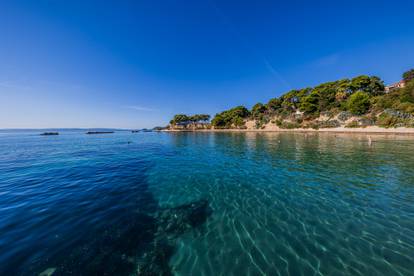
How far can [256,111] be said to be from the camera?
215ft

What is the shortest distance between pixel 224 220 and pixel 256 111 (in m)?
66.2

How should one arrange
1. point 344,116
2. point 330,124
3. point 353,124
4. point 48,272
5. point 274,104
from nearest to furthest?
point 48,272 < point 353,124 < point 344,116 < point 330,124 < point 274,104

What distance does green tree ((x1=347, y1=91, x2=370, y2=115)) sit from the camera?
36.8m

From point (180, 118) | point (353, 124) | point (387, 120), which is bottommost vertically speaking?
point (353, 124)

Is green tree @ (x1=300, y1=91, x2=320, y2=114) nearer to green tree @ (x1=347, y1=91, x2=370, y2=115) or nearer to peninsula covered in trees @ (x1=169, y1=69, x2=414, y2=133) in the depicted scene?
peninsula covered in trees @ (x1=169, y1=69, x2=414, y2=133)

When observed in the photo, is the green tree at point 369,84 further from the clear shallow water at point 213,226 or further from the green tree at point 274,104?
the clear shallow water at point 213,226

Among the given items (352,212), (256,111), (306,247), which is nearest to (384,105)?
(256,111)

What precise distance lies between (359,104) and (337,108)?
235 inches

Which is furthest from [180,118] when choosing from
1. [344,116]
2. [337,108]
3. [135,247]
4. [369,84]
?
[135,247]

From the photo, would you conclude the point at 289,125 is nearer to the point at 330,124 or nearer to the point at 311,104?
the point at 311,104

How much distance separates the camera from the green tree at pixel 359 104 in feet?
121

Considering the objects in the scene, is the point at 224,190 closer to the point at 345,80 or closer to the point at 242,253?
the point at 242,253

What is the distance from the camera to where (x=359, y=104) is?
122 feet

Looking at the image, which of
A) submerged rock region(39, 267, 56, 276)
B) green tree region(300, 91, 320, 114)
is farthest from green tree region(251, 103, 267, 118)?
submerged rock region(39, 267, 56, 276)
